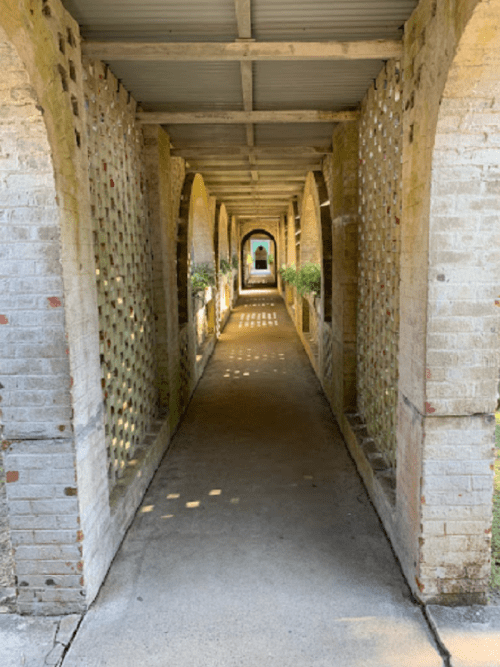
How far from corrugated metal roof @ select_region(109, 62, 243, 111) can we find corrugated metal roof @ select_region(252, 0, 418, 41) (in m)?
0.66

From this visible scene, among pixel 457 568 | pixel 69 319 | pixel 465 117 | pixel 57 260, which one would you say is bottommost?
pixel 457 568

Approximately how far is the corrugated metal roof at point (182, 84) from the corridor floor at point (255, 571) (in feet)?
11.5

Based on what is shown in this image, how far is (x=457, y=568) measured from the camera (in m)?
2.96

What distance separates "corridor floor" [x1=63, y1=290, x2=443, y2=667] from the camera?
8.70 ft

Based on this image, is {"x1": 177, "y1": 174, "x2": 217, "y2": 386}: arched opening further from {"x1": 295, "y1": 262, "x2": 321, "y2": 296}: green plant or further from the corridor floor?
{"x1": 295, "y1": 262, "x2": 321, "y2": 296}: green plant

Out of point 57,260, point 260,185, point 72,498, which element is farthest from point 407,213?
point 260,185

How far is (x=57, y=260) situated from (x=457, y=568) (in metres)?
2.89

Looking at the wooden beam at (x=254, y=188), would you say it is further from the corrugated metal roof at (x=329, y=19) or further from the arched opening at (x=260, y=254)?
the arched opening at (x=260, y=254)

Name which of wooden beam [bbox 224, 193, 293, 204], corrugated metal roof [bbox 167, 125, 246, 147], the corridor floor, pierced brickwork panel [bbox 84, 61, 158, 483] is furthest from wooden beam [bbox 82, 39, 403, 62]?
wooden beam [bbox 224, 193, 293, 204]

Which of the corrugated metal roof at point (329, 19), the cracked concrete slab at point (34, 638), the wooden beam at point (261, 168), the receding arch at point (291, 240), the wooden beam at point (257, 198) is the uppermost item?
the wooden beam at point (257, 198)

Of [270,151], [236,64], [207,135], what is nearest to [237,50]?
[236,64]

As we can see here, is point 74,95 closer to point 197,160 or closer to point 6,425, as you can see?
point 6,425

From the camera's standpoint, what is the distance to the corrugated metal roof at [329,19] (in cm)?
295

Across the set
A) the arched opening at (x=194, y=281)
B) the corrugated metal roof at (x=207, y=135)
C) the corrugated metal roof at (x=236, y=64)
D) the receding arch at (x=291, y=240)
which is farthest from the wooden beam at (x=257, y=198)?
the corrugated metal roof at (x=236, y=64)
